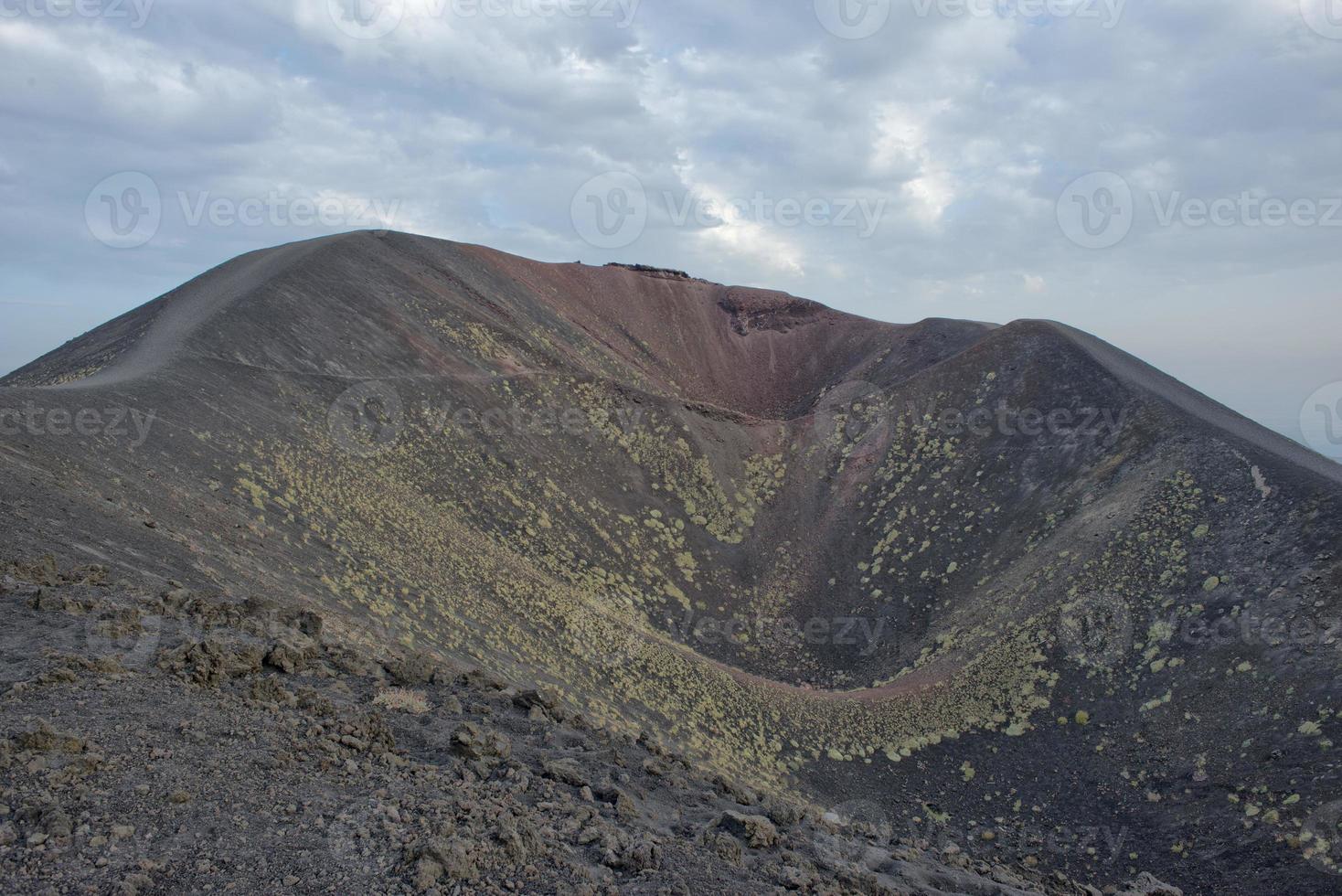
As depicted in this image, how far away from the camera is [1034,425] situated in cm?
3269

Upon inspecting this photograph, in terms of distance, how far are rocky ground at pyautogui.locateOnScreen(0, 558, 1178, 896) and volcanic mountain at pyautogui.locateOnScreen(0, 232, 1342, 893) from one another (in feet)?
11.5

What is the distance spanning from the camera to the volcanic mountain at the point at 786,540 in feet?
52.7

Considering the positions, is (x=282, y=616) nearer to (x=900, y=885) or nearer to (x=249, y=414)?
(x=900, y=885)

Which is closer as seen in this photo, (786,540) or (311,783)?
(311,783)

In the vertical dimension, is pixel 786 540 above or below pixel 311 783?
above

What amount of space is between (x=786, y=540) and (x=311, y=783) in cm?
2602

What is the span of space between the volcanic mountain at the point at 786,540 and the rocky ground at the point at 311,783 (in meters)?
3.49

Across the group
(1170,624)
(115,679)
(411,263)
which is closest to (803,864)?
Answer: (115,679)

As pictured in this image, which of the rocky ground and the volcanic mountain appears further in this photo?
the volcanic mountain

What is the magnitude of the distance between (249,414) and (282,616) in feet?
44.8

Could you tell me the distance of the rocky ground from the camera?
575 cm

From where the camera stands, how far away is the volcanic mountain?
16.1m

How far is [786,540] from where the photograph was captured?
31953mm

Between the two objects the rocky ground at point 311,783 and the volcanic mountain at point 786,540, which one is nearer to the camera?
the rocky ground at point 311,783
